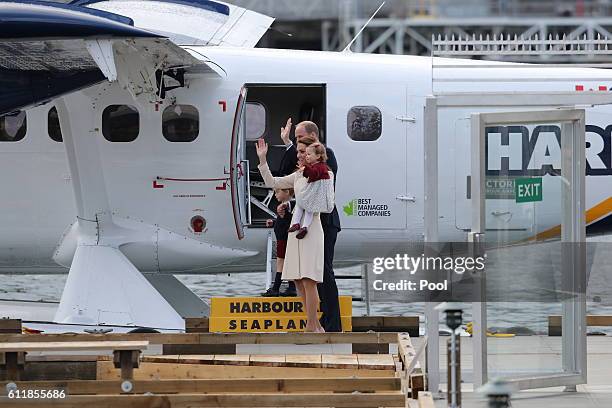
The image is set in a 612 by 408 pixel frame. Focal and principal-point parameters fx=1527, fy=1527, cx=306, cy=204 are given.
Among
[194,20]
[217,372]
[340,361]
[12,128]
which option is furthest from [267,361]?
[194,20]

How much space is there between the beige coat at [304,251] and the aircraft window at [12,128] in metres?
3.33

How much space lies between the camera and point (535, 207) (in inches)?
407

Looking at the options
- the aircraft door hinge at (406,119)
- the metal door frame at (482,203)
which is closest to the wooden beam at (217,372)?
the metal door frame at (482,203)

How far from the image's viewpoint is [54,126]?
1436cm

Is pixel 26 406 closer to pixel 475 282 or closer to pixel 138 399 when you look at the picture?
pixel 138 399

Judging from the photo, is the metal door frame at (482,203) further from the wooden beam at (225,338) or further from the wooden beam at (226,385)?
the wooden beam at (225,338)

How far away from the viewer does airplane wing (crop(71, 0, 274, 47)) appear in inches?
566

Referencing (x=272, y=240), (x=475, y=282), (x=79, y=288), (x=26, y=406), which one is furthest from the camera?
(x=272, y=240)

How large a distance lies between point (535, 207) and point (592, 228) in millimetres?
4599

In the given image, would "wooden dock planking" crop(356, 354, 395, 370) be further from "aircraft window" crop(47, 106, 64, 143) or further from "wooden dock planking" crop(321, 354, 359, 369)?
"aircraft window" crop(47, 106, 64, 143)

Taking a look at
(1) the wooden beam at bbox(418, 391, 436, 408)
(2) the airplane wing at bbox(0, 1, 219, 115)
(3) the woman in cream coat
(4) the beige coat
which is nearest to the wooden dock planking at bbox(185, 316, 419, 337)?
(3) the woman in cream coat

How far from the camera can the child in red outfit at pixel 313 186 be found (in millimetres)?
11773

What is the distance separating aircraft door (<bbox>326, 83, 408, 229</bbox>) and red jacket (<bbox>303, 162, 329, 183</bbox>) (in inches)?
99.9

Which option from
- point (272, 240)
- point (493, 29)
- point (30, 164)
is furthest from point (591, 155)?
point (493, 29)
